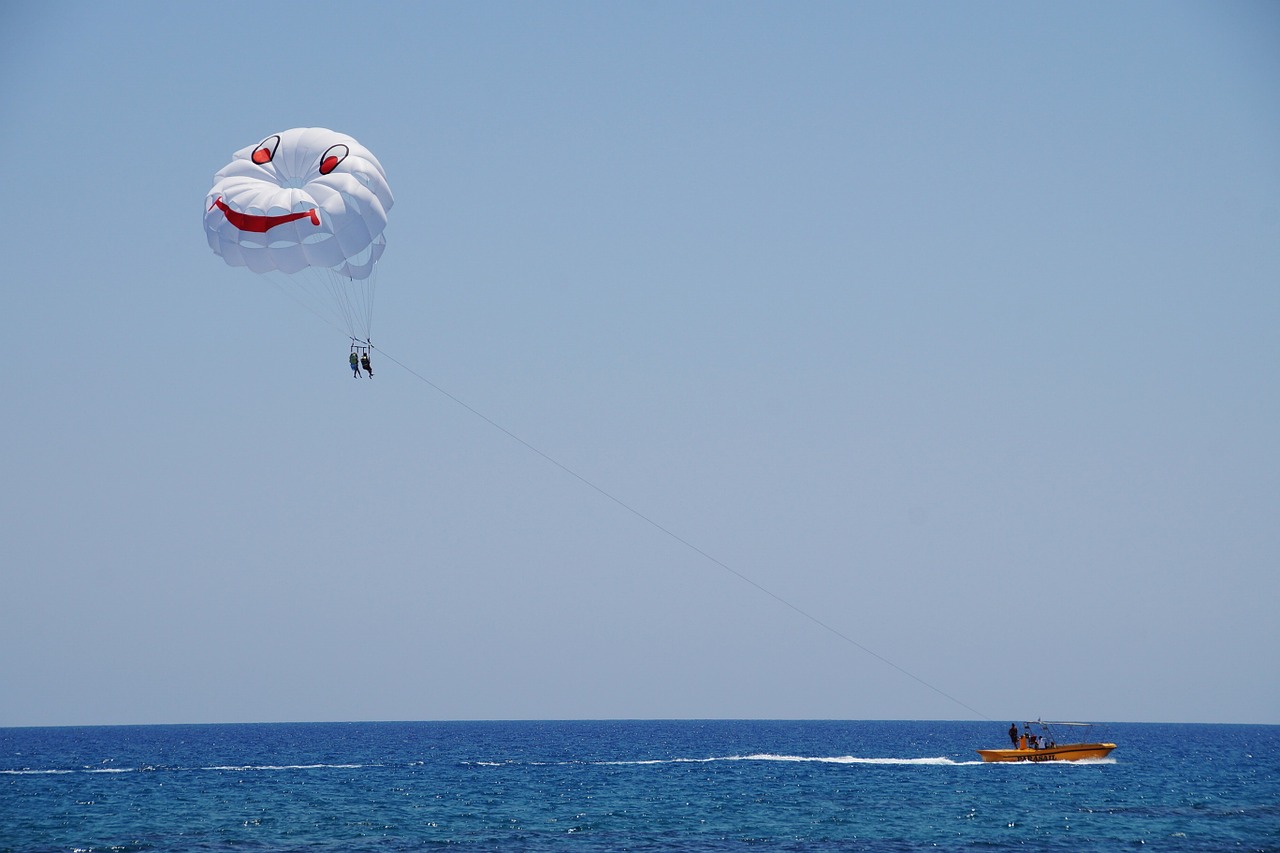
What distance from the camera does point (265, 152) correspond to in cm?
2966

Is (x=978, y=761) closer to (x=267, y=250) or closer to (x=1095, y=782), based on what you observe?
(x=1095, y=782)

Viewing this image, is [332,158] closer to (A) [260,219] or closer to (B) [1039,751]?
(A) [260,219]

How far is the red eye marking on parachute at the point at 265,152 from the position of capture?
29625 mm

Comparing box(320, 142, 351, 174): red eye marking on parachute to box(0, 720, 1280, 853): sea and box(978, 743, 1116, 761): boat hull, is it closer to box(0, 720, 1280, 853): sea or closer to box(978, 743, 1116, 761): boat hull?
box(0, 720, 1280, 853): sea

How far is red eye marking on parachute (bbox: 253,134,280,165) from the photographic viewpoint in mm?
29625

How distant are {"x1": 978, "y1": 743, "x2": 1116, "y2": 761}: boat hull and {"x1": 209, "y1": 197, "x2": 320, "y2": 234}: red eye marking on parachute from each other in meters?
42.9

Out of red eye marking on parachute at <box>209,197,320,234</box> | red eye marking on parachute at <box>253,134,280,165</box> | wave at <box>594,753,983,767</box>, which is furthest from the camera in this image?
wave at <box>594,753,983,767</box>

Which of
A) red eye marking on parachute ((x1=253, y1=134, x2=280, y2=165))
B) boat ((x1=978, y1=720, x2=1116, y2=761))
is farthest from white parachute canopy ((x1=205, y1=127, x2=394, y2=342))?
boat ((x1=978, y1=720, x2=1116, y2=761))

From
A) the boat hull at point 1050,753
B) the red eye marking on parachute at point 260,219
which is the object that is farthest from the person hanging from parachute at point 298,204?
the boat hull at point 1050,753

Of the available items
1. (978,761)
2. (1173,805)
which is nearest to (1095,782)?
(1173,805)

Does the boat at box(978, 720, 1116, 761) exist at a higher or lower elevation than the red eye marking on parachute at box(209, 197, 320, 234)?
lower

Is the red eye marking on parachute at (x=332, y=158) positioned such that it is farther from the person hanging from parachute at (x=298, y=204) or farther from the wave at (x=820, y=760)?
the wave at (x=820, y=760)

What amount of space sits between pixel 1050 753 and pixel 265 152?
47.3 metres

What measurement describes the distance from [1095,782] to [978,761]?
1711 centimetres
